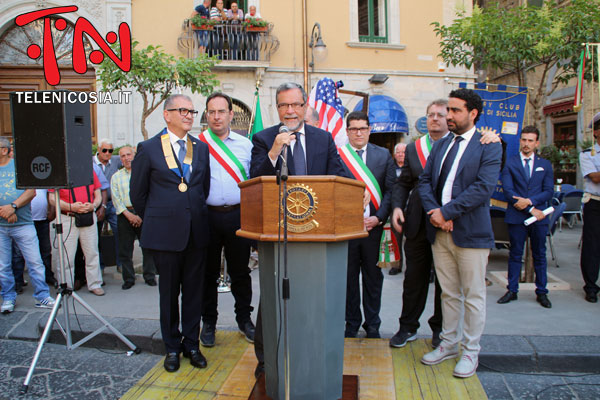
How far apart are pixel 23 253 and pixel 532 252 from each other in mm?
5717

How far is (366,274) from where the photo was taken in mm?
4070

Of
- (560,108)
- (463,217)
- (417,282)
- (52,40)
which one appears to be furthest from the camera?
(560,108)

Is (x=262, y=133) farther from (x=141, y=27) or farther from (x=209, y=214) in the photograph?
(x=141, y=27)

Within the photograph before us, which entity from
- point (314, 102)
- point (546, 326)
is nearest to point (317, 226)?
point (546, 326)

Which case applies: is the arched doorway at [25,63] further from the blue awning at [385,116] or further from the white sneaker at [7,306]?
the white sneaker at [7,306]

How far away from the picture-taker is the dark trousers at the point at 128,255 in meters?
6.37

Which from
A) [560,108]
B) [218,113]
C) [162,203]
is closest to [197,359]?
[162,203]

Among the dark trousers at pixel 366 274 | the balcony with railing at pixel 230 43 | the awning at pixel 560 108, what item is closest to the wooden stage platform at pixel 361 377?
the dark trousers at pixel 366 274

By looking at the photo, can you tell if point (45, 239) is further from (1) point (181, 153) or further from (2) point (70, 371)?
(1) point (181, 153)

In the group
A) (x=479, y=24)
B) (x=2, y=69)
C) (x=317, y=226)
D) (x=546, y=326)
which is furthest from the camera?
(x=2, y=69)

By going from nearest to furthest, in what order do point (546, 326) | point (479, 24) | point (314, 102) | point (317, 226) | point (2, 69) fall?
1. point (317, 226)
2. point (546, 326)
3. point (314, 102)
4. point (479, 24)
5. point (2, 69)

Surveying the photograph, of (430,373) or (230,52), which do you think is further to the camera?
(230,52)

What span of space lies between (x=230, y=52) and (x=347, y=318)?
1229 cm

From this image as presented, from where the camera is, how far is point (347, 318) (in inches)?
164
